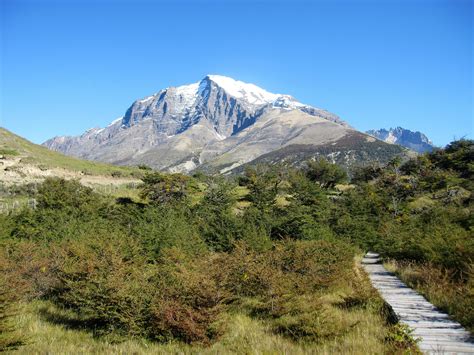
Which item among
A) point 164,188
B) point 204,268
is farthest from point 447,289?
point 164,188

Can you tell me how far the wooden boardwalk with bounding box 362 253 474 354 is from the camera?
6.76 meters

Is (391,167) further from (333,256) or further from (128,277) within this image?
(128,277)

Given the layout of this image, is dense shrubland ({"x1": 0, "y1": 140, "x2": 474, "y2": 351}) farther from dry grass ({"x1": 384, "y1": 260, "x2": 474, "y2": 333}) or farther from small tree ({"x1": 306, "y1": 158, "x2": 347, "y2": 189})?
small tree ({"x1": 306, "y1": 158, "x2": 347, "y2": 189})

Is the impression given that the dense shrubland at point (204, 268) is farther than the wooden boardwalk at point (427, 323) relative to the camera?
Yes

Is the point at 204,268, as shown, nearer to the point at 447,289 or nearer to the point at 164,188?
the point at 447,289

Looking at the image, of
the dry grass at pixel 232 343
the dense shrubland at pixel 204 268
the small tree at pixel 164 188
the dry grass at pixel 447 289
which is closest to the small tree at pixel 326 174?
the small tree at pixel 164 188

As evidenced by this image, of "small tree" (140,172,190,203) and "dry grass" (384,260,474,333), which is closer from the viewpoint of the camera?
"dry grass" (384,260,474,333)

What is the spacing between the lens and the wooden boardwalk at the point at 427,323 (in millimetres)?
6762

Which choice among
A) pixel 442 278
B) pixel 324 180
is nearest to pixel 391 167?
pixel 324 180

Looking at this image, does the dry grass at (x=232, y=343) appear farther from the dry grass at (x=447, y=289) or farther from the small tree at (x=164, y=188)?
the small tree at (x=164, y=188)

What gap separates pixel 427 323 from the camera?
807 cm

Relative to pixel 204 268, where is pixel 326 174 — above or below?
above

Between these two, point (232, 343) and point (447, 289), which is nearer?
point (232, 343)

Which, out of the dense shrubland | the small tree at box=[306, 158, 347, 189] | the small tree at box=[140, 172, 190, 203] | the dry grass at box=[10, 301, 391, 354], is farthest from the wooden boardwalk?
the small tree at box=[306, 158, 347, 189]
